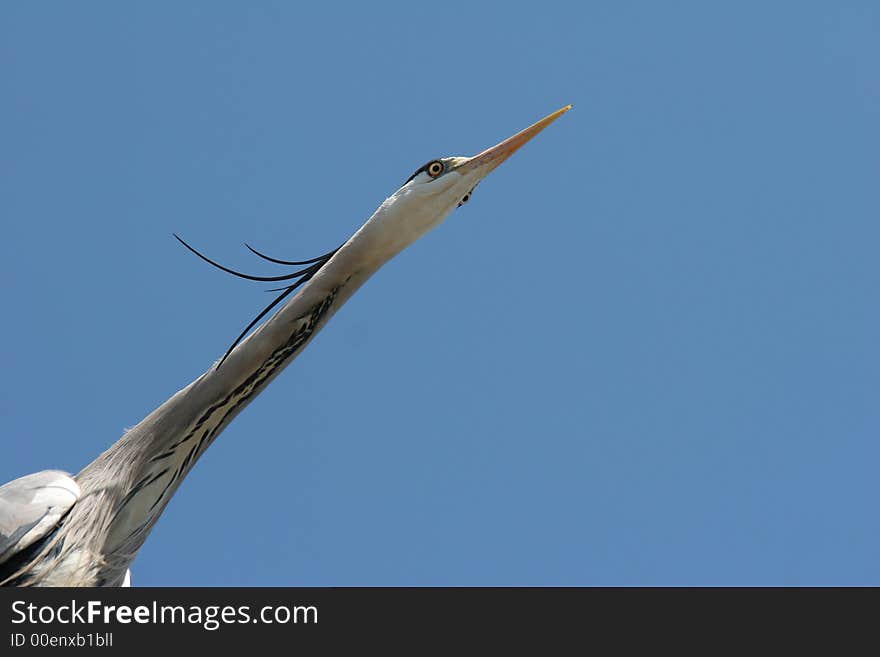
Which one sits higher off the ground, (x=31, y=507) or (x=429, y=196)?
(x=429, y=196)

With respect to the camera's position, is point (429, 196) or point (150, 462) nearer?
point (150, 462)

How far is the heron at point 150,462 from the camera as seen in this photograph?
6141mm

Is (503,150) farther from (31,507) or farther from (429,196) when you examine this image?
(31,507)

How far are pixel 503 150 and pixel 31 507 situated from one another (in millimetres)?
2979

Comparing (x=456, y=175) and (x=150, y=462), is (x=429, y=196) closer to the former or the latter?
(x=456, y=175)

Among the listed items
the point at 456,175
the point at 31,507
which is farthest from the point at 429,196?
the point at 31,507

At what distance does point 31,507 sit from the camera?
630 centimetres

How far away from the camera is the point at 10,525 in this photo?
6184 millimetres

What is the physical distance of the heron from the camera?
6.14 m

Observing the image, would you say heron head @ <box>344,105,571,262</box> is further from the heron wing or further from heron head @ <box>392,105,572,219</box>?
the heron wing

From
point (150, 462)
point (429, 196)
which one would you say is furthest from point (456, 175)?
point (150, 462)

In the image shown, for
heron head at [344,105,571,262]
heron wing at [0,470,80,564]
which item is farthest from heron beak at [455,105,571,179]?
heron wing at [0,470,80,564]

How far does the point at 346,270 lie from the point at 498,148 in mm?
1210
